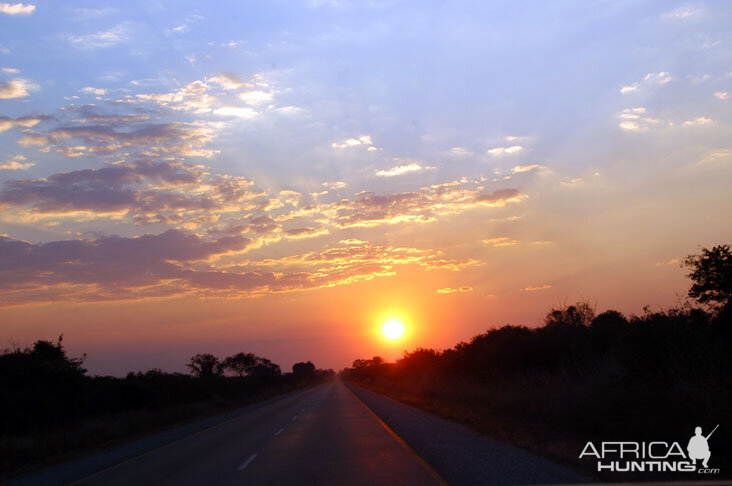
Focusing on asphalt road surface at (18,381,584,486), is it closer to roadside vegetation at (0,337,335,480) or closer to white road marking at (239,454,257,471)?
white road marking at (239,454,257,471)

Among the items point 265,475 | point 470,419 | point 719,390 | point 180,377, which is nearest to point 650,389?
point 719,390

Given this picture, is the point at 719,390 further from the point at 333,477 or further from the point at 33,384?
the point at 33,384

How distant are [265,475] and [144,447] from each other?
1004 cm

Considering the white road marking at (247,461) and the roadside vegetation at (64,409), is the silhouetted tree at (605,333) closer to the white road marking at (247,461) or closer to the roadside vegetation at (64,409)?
the white road marking at (247,461)

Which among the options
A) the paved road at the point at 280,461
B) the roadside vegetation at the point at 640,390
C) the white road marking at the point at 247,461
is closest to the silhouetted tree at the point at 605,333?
the roadside vegetation at the point at 640,390

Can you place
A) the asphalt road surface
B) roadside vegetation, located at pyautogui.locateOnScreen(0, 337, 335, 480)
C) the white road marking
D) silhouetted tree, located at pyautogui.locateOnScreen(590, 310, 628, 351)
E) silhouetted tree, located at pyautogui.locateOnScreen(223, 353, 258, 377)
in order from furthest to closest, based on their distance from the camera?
silhouetted tree, located at pyautogui.locateOnScreen(223, 353, 258, 377) → silhouetted tree, located at pyautogui.locateOnScreen(590, 310, 628, 351) → roadside vegetation, located at pyautogui.locateOnScreen(0, 337, 335, 480) → the white road marking → the asphalt road surface

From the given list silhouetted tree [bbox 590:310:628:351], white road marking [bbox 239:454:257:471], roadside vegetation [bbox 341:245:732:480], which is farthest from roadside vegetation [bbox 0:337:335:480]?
silhouetted tree [bbox 590:310:628:351]

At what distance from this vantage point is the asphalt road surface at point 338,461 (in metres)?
11.1

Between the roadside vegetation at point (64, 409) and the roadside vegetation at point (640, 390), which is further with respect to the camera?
Answer: the roadside vegetation at point (64, 409)

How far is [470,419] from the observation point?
922 inches

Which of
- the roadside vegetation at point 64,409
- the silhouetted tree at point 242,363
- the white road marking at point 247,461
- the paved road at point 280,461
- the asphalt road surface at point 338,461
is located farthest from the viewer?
the silhouetted tree at point 242,363

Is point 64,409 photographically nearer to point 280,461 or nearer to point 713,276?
point 280,461

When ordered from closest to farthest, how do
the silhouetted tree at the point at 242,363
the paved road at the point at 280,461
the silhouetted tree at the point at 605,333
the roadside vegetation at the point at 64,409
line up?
the paved road at the point at 280,461, the roadside vegetation at the point at 64,409, the silhouetted tree at the point at 605,333, the silhouetted tree at the point at 242,363

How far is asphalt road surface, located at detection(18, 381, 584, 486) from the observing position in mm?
11125
